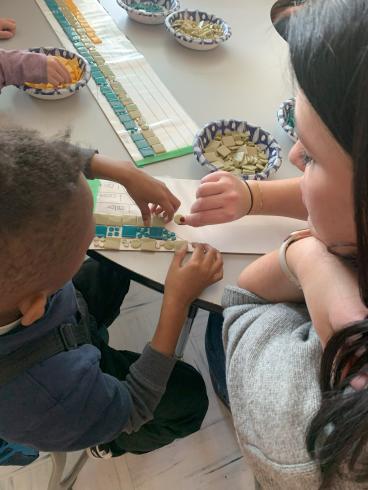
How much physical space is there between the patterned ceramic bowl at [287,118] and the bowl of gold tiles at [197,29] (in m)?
0.28

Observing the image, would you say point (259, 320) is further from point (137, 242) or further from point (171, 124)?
point (171, 124)

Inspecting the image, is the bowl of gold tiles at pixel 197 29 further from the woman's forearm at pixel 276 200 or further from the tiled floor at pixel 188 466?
the tiled floor at pixel 188 466

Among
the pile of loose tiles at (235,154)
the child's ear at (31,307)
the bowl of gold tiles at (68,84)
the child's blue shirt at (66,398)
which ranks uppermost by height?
the bowl of gold tiles at (68,84)

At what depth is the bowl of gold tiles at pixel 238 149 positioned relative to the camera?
89 centimetres

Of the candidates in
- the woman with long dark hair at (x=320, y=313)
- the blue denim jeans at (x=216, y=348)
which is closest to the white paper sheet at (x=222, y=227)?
Answer: the woman with long dark hair at (x=320, y=313)

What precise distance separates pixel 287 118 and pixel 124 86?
369mm

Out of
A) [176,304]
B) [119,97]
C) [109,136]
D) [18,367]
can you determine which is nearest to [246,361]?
[176,304]

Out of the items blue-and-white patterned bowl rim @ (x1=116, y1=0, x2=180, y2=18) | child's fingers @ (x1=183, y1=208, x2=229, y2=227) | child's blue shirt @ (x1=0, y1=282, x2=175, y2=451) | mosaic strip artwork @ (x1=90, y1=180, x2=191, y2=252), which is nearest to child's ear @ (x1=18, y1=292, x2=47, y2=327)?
child's blue shirt @ (x1=0, y1=282, x2=175, y2=451)

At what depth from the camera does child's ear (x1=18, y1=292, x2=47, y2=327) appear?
57cm

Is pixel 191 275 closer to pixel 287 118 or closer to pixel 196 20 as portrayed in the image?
pixel 287 118

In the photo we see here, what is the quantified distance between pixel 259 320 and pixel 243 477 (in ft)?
2.43

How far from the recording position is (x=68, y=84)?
98cm

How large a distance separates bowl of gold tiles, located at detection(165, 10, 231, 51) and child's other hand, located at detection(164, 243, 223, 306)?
2.13 ft

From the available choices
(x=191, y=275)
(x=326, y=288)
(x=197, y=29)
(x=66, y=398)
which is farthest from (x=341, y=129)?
(x=197, y=29)
